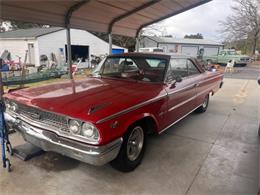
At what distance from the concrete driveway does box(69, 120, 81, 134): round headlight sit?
0.80 meters

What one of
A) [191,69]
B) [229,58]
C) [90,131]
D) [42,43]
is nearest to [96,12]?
[191,69]

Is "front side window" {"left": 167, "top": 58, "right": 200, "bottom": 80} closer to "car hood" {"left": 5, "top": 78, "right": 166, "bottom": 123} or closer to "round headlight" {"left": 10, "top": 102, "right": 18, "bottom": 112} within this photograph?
"car hood" {"left": 5, "top": 78, "right": 166, "bottom": 123}

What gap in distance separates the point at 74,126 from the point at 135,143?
3.54ft

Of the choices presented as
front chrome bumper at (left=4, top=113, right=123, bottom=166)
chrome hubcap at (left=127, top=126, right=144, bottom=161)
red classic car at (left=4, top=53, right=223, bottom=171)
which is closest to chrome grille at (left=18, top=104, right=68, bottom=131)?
red classic car at (left=4, top=53, right=223, bottom=171)

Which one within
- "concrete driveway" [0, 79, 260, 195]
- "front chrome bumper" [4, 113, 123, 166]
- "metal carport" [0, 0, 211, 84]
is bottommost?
"concrete driveway" [0, 79, 260, 195]

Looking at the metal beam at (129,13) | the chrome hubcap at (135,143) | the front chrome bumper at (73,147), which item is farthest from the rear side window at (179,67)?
the metal beam at (129,13)

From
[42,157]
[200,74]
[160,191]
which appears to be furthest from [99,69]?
[160,191]

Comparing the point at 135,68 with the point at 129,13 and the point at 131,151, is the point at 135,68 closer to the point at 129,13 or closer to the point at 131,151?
the point at 131,151

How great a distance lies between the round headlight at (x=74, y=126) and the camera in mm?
2471

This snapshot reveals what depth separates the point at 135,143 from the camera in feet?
10.5

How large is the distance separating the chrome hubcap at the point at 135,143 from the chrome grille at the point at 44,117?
3.17 feet

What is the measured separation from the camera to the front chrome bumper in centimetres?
240

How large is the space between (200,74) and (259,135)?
6.14 feet

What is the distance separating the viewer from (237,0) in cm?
3148
